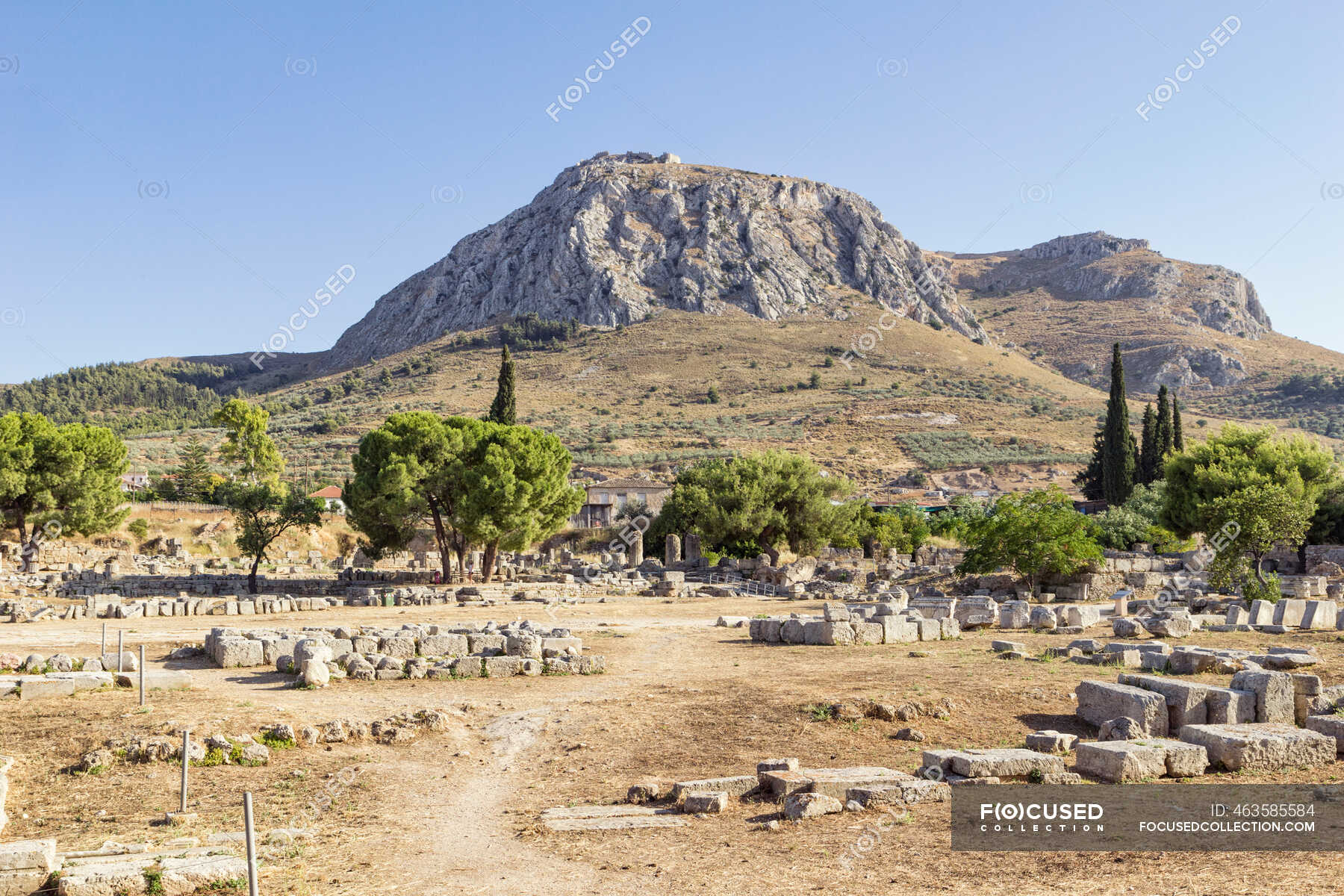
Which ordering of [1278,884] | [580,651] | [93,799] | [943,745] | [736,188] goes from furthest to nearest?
[736,188] → [580,651] → [943,745] → [93,799] → [1278,884]

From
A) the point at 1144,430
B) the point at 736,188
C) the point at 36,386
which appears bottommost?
the point at 1144,430

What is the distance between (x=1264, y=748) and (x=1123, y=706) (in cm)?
214

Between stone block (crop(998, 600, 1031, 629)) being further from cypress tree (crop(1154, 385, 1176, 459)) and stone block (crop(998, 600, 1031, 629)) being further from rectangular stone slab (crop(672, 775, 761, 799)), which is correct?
cypress tree (crop(1154, 385, 1176, 459))

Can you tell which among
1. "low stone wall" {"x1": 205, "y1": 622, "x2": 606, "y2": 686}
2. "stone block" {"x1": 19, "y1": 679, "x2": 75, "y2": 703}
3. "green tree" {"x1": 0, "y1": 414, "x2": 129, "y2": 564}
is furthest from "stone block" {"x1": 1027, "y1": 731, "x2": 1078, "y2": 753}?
"green tree" {"x1": 0, "y1": 414, "x2": 129, "y2": 564}

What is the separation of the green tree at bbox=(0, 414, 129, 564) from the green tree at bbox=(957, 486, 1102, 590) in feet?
115

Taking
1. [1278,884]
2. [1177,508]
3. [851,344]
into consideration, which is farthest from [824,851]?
[851,344]

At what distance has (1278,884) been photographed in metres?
7.32

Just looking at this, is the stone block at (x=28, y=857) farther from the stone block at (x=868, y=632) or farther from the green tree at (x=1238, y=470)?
the green tree at (x=1238, y=470)

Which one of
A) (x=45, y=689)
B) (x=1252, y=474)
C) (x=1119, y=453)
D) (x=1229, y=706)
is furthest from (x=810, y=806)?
(x=1119, y=453)

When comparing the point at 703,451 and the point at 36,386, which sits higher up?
the point at 36,386

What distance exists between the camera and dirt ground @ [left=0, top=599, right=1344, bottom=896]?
7.98 metres

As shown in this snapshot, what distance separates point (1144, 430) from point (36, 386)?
513 ft

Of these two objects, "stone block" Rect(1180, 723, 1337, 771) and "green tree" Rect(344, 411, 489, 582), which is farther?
"green tree" Rect(344, 411, 489, 582)

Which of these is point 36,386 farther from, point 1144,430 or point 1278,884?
point 1278,884
